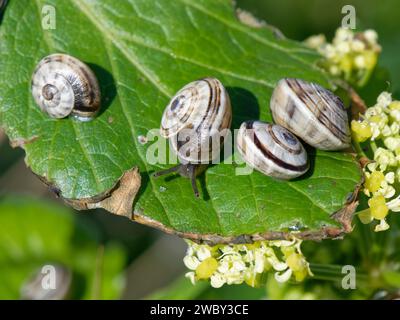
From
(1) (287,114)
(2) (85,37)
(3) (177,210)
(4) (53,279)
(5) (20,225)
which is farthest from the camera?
(5) (20,225)

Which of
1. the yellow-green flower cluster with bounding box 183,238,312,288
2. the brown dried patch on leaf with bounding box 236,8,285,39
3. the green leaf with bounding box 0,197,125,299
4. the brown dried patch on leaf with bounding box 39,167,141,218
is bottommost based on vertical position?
the green leaf with bounding box 0,197,125,299

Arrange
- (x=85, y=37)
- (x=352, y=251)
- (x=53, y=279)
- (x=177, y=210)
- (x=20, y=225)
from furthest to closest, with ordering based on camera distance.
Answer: (x=20, y=225), (x=53, y=279), (x=352, y=251), (x=85, y=37), (x=177, y=210)

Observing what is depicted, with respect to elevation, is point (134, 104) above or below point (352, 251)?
above

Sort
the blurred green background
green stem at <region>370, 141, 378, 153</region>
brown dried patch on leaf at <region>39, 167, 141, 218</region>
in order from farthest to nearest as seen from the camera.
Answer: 1. the blurred green background
2. green stem at <region>370, 141, 378, 153</region>
3. brown dried patch on leaf at <region>39, 167, 141, 218</region>

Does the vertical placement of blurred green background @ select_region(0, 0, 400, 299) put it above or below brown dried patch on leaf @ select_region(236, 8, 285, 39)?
below

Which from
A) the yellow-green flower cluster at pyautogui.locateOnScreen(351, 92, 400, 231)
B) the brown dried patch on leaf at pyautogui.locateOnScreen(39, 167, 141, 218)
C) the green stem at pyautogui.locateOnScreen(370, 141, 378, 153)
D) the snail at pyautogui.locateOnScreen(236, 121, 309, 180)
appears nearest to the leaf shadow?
the brown dried patch on leaf at pyautogui.locateOnScreen(39, 167, 141, 218)

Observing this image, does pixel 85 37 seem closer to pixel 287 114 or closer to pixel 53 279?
pixel 287 114

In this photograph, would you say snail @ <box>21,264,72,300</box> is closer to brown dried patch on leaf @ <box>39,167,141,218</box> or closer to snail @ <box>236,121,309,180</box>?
brown dried patch on leaf @ <box>39,167,141,218</box>

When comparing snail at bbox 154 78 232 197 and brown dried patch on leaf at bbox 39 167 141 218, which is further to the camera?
snail at bbox 154 78 232 197
